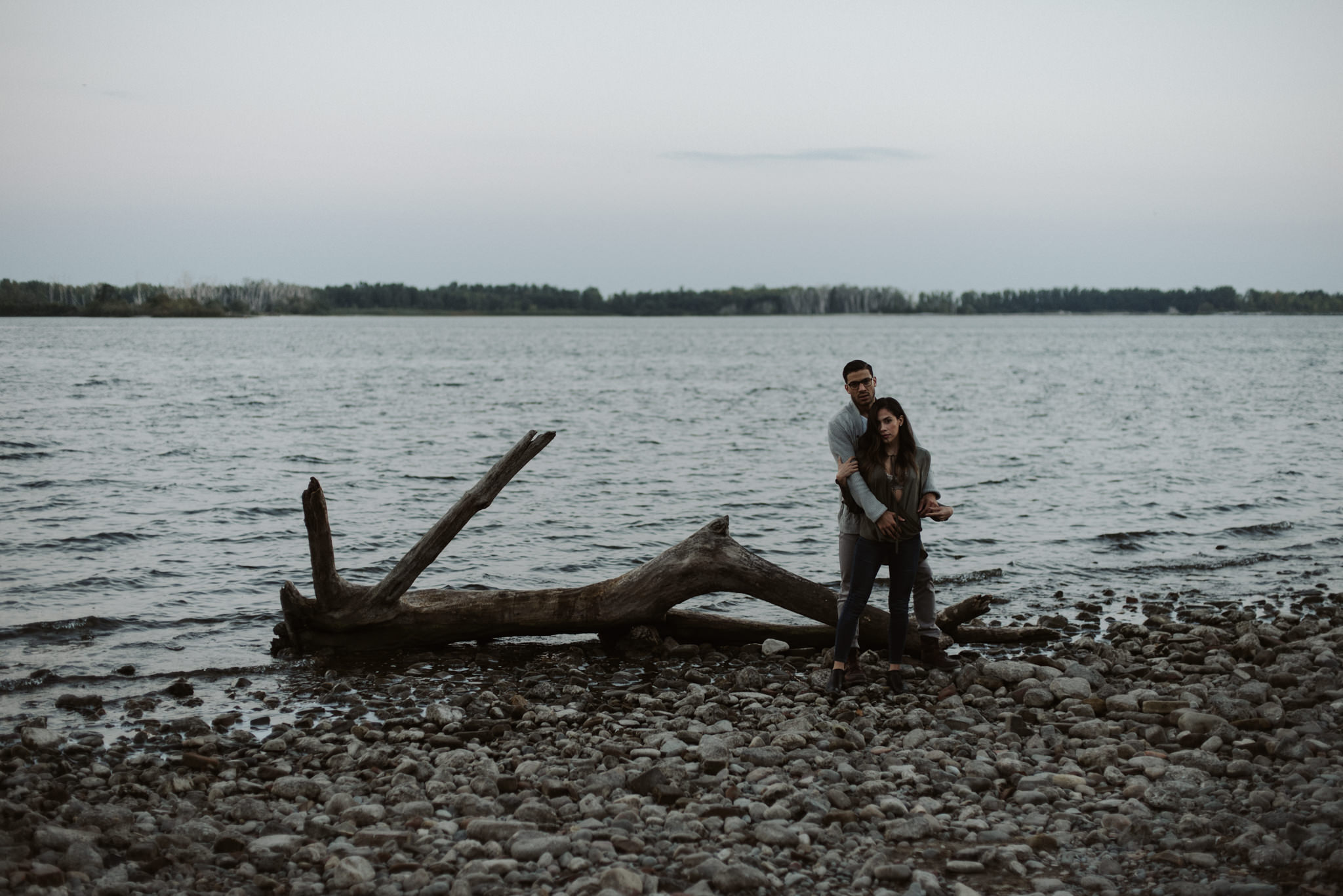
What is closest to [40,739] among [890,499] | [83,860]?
[83,860]

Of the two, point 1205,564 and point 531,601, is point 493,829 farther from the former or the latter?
point 1205,564

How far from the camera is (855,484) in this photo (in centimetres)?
868

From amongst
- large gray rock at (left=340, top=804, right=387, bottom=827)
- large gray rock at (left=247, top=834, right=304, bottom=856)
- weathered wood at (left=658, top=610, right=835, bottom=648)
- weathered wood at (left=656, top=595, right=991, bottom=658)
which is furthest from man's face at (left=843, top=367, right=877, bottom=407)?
large gray rock at (left=247, top=834, right=304, bottom=856)

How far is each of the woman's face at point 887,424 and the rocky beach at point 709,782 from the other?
230cm

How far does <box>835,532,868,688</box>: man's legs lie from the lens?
30.4 feet

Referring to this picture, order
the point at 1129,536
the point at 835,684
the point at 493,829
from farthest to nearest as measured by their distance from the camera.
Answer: the point at 1129,536, the point at 835,684, the point at 493,829

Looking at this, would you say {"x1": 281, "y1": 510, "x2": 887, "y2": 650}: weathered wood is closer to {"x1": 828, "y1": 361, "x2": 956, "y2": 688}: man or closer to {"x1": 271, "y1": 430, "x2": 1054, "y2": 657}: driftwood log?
{"x1": 271, "y1": 430, "x2": 1054, "y2": 657}: driftwood log

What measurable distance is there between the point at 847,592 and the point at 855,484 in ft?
3.63

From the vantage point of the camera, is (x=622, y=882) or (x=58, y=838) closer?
(x=622, y=882)

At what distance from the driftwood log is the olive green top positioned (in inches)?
79.0

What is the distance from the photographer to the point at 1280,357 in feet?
306

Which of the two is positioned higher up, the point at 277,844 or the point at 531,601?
the point at 531,601

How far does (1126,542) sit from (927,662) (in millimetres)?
9796

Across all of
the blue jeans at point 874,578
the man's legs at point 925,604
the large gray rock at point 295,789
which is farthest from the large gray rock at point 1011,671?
the large gray rock at point 295,789
